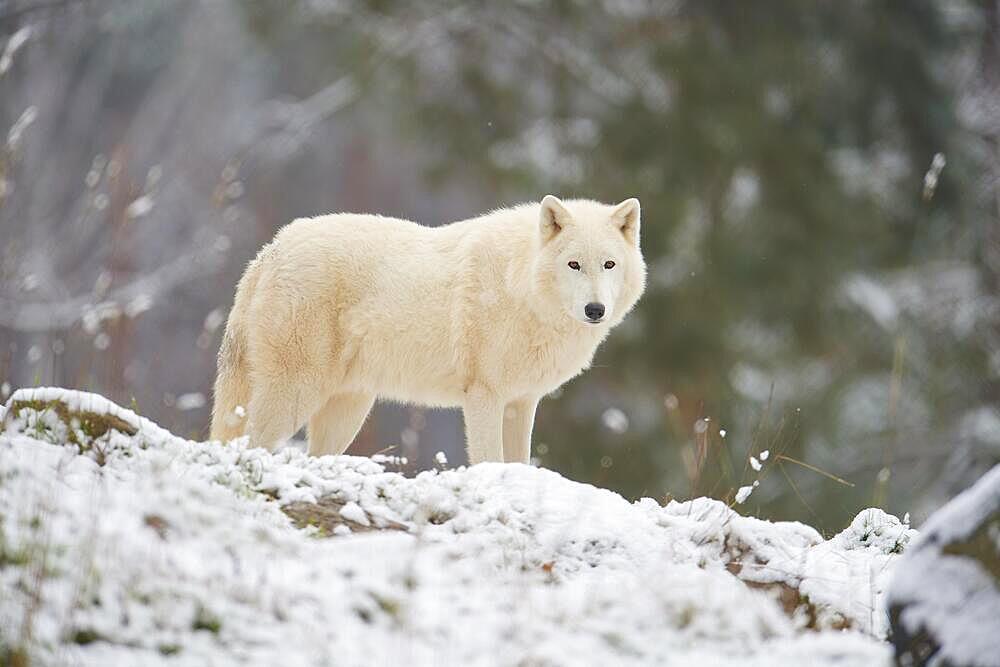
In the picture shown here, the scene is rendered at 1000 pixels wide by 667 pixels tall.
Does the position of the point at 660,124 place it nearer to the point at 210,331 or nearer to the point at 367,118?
Answer: the point at 367,118

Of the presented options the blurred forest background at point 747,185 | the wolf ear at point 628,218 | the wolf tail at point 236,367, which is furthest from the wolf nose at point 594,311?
the blurred forest background at point 747,185

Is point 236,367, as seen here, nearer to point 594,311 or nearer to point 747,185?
point 594,311

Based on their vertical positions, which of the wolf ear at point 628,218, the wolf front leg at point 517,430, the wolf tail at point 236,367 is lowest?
the wolf front leg at point 517,430

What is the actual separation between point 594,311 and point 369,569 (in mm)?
2514

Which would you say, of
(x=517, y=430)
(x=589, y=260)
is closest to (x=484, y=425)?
(x=517, y=430)

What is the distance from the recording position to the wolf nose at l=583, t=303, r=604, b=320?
568cm

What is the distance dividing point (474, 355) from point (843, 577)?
90.6 inches

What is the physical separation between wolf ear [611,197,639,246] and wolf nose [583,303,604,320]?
657 millimetres

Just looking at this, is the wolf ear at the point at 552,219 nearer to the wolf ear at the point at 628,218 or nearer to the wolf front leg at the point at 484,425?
the wolf ear at the point at 628,218

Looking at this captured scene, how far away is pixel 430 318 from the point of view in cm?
602

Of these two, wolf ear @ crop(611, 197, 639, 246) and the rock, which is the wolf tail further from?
the rock

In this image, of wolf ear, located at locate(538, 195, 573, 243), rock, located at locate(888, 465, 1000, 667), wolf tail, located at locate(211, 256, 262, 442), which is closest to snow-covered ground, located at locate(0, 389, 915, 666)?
rock, located at locate(888, 465, 1000, 667)

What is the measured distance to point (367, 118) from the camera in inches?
696

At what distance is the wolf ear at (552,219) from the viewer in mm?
6027
